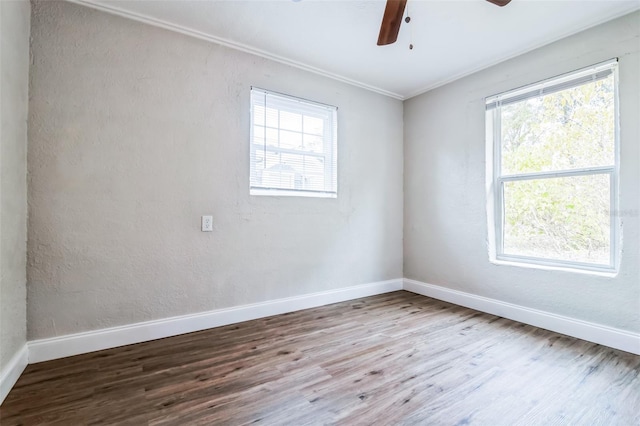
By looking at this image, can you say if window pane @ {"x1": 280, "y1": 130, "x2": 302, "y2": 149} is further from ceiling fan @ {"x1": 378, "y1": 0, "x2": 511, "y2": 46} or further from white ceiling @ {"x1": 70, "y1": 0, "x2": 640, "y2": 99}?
ceiling fan @ {"x1": 378, "y1": 0, "x2": 511, "y2": 46}

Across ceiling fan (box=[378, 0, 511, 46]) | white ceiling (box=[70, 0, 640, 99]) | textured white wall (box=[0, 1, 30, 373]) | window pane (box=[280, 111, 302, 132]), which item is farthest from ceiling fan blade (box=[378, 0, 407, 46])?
textured white wall (box=[0, 1, 30, 373])

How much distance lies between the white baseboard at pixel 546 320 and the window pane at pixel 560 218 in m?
0.51

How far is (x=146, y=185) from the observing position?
2.24 meters

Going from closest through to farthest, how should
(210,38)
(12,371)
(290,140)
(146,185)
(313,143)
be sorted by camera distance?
(12,371)
(146,185)
(210,38)
(290,140)
(313,143)

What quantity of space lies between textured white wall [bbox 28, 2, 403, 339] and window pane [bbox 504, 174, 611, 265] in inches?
74.4

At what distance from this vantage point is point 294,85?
293 centimetres

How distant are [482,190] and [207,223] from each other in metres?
2.75

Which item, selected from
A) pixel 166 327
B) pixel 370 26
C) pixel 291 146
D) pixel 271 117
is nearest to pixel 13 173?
pixel 166 327

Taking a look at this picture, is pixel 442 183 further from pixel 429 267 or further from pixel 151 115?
pixel 151 115

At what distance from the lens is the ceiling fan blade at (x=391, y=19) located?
1.61 metres

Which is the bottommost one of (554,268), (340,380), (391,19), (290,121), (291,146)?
(340,380)

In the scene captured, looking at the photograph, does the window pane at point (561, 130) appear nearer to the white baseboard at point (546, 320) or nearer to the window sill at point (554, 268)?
the window sill at point (554, 268)

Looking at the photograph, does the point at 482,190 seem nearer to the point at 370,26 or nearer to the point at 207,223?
the point at 370,26

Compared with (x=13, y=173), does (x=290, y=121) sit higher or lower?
higher
